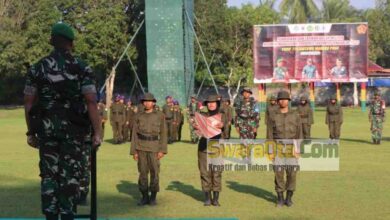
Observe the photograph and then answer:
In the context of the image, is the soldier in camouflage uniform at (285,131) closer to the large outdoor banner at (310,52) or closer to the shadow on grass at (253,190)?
the shadow on grass at (253,190)

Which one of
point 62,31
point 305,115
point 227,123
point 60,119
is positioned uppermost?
point 62,31

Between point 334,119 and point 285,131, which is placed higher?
point 285,131

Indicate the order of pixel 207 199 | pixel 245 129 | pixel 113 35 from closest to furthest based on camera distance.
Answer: pixel 207 199 → pixel 245 129 → pixel 113 35

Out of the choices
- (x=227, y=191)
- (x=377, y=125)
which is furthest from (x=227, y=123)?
Result: (x=377, y=125)

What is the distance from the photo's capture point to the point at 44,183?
16.7ft

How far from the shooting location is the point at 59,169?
5070 millimetres

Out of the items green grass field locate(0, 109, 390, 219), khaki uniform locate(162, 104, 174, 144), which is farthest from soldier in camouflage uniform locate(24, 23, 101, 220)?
khaki uniform locate(162, 104, 174, 144)

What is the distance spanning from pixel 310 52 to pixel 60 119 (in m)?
33.8

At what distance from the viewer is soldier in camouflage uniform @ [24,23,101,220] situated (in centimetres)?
500

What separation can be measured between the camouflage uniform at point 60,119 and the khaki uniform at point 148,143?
4182 millimetres

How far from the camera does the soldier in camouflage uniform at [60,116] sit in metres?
5.00

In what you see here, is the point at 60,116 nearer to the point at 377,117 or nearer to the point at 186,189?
the point at 186,189

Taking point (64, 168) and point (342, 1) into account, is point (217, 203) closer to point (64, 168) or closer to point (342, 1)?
point (64, 168)

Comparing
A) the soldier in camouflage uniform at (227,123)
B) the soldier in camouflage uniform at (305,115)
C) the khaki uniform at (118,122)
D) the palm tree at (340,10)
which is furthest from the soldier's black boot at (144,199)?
the palm tree at (340,10)
